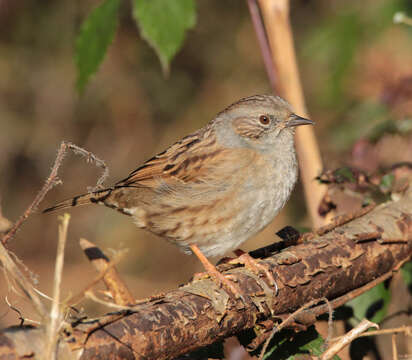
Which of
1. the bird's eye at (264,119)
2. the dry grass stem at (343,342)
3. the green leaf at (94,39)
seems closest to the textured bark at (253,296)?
the dry grass stem at (343,342)

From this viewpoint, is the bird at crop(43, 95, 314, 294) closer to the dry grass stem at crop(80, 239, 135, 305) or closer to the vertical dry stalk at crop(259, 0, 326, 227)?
the vertical dry stalk at crop(259, 0, 326, 227)

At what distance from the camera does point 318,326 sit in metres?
3.38

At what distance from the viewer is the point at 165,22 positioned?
3004mm

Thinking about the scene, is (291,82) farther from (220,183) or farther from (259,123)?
(220,183)

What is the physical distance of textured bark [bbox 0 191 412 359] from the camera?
1.95 metres

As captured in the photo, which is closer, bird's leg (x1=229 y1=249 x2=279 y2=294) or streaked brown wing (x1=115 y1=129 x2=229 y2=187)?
bird's leg (x1=229 y1=249 x2=279 y2=294)

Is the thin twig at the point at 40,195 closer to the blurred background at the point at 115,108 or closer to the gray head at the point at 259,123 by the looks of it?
the gray head at the point at 259,123

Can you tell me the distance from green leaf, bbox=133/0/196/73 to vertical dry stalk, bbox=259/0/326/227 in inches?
24.5

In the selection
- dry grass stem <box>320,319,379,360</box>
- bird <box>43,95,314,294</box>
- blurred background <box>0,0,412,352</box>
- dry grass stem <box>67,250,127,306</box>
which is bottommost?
dry grass stem <box>320,319,379,360</box>

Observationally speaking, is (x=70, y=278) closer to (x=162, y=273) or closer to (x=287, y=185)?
(x=162, y=273)

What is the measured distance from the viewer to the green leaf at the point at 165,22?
299 centimetres

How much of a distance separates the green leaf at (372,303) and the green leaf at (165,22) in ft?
4.63

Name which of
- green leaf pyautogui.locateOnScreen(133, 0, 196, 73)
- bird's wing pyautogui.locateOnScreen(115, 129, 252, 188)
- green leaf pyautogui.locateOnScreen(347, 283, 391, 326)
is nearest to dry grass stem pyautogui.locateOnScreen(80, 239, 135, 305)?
bird's wing pyautogui.locateOnScreen(115, 129, 252, 188)

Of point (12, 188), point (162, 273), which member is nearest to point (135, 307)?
point (162, 273)
